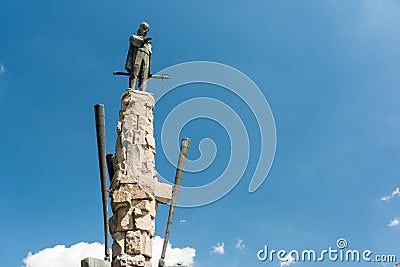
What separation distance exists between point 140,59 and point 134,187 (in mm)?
2976

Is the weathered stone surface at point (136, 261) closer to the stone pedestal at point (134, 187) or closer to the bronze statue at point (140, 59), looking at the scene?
the stone pedestal at point (134, 187)

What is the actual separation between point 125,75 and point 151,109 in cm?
121

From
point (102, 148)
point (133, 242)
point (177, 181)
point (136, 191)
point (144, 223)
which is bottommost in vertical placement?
point (133, 242)

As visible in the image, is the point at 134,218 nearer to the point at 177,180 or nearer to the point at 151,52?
the point at 177,180

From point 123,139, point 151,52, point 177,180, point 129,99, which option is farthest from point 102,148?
point 151,52

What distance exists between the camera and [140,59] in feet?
35.8

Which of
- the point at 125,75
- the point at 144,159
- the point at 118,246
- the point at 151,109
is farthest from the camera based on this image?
the point at 125,75

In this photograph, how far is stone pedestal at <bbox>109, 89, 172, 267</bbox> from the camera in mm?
9133

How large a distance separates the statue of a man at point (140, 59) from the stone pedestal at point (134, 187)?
1.89 ft

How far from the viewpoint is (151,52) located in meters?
11.2

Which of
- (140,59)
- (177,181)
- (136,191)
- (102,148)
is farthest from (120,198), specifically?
(140,59)

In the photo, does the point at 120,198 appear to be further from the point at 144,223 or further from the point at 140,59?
the point at 140,59

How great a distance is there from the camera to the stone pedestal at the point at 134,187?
913cm

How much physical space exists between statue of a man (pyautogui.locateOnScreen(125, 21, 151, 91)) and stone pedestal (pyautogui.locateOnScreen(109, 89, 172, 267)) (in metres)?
0.58
